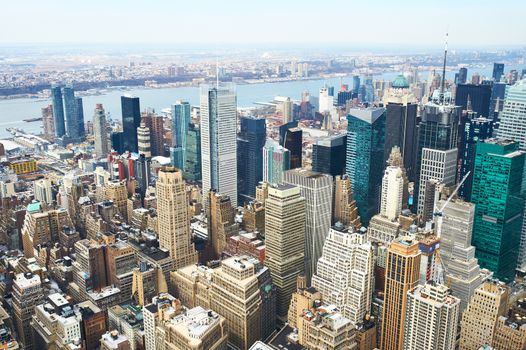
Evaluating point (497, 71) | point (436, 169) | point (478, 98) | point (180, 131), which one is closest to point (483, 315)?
point (436, 169)

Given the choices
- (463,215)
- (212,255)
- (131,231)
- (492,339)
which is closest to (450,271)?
(463,215)

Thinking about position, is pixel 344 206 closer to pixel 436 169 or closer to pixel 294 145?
pixel 436 169

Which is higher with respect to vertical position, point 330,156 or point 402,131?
point 402,131

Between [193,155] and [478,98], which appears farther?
[478,98]

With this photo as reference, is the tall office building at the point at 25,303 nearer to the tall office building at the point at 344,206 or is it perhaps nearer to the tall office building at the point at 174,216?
the tall office building at the point at 174,216

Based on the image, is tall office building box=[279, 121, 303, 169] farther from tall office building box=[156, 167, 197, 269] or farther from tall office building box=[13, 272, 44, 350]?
tall office building box=[13, 272, 44, 350]

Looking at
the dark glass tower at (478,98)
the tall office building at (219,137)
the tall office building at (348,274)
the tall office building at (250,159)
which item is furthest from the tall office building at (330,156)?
the dark glass tower at (478,98)

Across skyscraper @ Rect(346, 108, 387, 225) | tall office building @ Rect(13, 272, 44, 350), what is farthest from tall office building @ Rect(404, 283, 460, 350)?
skyscraper @ Rect(346, 108, 387, 225)
